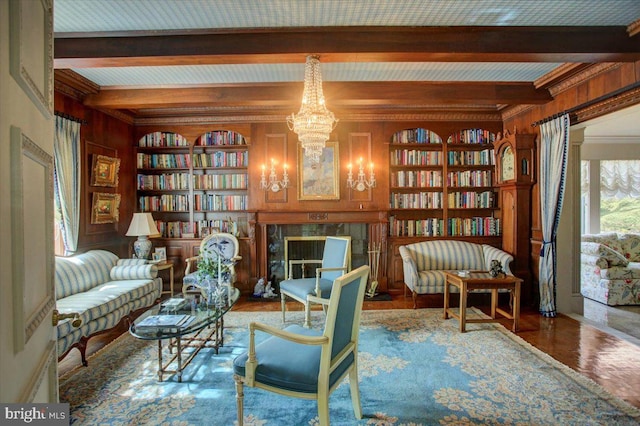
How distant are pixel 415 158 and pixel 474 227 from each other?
4.75ft

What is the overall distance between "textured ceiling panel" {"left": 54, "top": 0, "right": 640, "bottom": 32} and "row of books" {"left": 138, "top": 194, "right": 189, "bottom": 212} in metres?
3.08

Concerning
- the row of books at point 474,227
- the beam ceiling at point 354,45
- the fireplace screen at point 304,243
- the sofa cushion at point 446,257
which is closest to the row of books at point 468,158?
the row of books at point 474,227

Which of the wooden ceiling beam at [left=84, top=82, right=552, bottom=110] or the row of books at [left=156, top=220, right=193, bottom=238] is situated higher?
the wooden ceiling beam at [left=84, top=82, right=552, bottom=110]

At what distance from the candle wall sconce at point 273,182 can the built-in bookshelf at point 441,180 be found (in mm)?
1673

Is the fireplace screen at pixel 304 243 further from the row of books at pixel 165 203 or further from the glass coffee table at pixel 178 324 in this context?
the glass coffee table at pixel 178 324

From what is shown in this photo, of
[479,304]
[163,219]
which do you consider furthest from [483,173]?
[163,219]

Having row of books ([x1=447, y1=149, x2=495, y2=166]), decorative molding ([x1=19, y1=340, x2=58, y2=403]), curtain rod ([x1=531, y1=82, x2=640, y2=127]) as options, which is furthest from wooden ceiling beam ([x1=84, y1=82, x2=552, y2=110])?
decorative molding ([x1=19, y1=340, x2=58, y2=403])

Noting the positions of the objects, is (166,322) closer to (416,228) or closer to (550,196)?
(416,228)

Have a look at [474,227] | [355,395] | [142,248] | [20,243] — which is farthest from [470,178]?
[20,243]

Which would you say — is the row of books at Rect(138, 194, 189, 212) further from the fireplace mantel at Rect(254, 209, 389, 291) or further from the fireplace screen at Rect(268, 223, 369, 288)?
the fireplace screen at Rect(268, 223, 369, 288)

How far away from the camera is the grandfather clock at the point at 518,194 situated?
15.6 feet

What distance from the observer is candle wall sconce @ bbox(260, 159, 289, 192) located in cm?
538

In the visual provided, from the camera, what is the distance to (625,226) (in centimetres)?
725

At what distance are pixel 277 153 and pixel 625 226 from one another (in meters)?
7.34
